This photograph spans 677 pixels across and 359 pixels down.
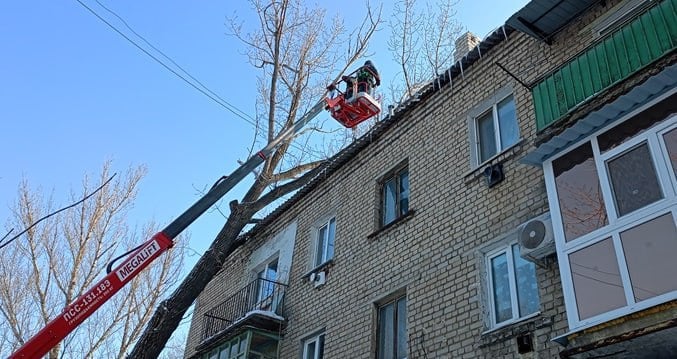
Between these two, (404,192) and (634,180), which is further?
(404,192)

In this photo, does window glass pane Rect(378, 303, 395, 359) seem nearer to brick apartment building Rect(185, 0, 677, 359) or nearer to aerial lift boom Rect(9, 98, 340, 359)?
brick apartment building Rect(185, 0, 677, 359)

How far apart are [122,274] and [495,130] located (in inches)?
225

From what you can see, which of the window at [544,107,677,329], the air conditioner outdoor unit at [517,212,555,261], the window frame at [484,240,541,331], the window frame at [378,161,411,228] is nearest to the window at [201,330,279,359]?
the window frame at [378,161,411,228]

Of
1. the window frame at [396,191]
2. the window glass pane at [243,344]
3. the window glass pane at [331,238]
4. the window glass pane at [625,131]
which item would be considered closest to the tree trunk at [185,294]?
the window glass pane at [243,344]

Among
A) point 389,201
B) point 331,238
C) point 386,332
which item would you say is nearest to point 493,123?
point 389,201

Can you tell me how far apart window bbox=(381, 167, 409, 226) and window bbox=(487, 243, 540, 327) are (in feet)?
8.45

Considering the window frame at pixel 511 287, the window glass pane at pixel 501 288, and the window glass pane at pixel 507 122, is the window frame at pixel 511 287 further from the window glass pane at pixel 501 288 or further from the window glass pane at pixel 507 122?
the window glass pane at pixel 507 122

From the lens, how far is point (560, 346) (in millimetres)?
5750

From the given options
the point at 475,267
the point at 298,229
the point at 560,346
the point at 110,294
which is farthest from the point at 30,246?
the point at 560,346

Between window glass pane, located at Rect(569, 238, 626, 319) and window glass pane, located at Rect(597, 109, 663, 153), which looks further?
window glass pane, located at Rect(597, 109, 663, 153)

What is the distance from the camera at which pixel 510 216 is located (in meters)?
7.11

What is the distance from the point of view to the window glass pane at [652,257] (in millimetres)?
4680

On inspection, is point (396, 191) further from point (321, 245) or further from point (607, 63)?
point (607, 63)

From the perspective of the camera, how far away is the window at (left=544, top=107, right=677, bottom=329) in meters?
4.82
